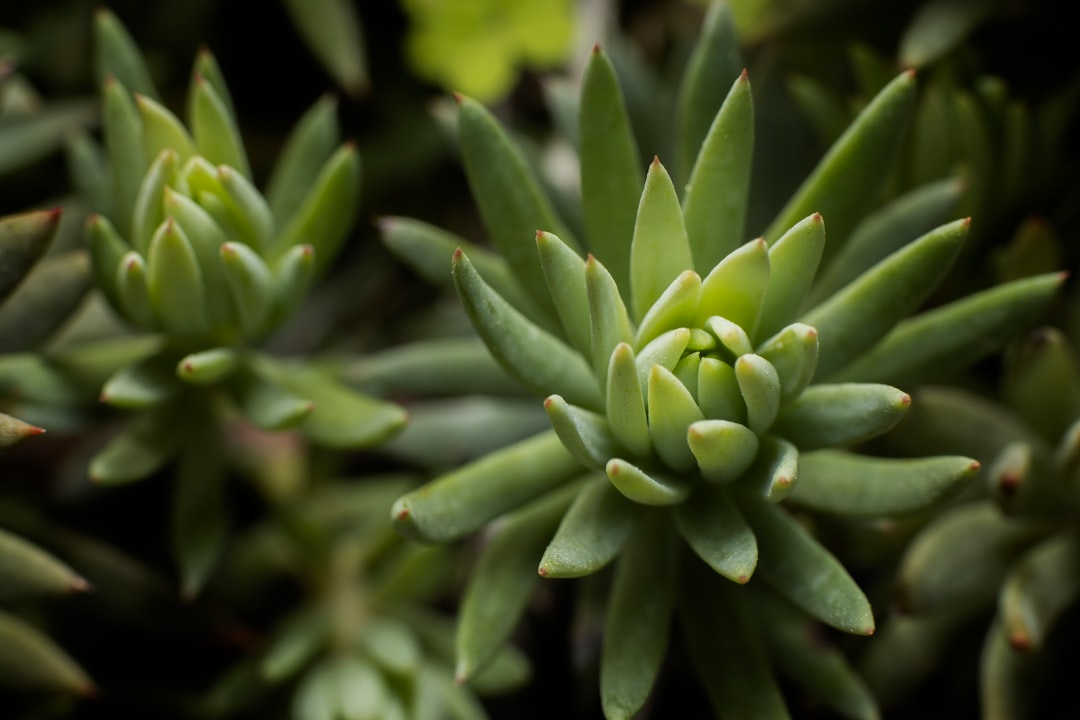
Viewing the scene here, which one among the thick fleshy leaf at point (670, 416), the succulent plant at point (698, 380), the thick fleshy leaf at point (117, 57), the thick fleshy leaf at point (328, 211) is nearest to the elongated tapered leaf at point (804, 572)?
the succulent plant at point (698, 380)

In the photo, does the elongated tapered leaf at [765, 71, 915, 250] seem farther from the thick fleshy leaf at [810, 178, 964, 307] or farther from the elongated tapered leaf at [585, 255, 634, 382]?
the elongated tapered leaf at [585, 255, 634, 382]

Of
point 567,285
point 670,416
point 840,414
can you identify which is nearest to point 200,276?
point 567,285

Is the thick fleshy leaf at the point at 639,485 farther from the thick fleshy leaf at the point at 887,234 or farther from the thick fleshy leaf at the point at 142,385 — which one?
the thick fleshy leaf at the point at 142,385

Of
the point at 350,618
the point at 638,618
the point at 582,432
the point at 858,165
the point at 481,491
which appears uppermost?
the point at 858,165

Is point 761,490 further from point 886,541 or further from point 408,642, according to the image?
point 408,642

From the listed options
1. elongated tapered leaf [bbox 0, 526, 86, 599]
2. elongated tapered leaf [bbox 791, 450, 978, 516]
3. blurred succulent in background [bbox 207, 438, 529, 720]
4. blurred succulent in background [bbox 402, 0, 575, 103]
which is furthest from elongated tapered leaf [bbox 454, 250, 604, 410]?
blurred succulent in background [bbox 402, 0, 575, 103]

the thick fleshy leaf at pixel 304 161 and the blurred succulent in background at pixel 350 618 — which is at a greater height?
the thick fleshy leaf at pixel 304 161

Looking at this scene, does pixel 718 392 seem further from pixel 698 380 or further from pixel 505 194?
pixel 505 194

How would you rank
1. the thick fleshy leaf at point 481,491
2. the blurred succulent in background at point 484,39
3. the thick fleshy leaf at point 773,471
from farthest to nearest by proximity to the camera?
the blurred succulent in background at point 484,39 < the thick fleshy leaf at point 481,491 < the thick fleshy leaf at point 773,471
